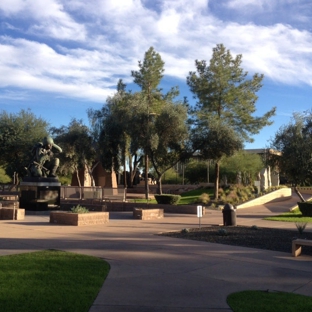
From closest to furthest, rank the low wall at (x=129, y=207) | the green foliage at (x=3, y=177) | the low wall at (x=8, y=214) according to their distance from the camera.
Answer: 1. the low wall at (x=8, y=214)
2. the low wall at (x=129, y=207)
3. the green foliage at (x=3, y=177)

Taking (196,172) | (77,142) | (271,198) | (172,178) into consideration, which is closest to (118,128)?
(77,142)

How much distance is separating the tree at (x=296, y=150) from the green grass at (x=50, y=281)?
1783 cm

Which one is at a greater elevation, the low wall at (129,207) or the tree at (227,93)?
the tree at (227,93)

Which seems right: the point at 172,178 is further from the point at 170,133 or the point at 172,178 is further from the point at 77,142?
the point at 170,133

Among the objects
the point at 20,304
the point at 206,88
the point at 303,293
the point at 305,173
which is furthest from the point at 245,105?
the point at 20,304

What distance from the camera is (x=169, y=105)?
3222 centimetres

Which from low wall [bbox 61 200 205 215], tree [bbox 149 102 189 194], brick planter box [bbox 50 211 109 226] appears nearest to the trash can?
brick planter box [bbox 50 211 109 226]

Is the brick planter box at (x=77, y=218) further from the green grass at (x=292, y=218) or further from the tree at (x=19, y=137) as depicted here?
the tree at (x=19, y=137)

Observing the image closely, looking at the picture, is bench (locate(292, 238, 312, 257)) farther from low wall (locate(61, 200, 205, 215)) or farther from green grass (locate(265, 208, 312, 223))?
low wall (locate(61, 200, 205, 215))

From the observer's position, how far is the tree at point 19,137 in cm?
4322

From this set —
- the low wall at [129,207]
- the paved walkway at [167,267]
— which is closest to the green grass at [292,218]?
the low wall at [129,207]

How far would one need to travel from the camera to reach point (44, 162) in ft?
85.9

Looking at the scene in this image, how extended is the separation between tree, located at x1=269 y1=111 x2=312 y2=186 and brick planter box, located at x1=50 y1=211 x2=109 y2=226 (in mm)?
12272

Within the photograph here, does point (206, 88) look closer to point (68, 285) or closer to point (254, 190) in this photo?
point (254, 190)
